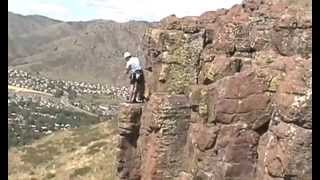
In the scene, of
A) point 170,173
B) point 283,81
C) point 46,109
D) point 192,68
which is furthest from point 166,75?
point 46,109

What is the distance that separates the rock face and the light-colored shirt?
0.56m

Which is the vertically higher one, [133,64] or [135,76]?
[133,64]

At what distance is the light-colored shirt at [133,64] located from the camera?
2489 cm

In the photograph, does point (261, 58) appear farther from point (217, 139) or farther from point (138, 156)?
point (138, 156)

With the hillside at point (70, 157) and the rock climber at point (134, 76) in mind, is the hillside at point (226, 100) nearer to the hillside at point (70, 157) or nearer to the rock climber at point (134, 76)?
the rock climber at point (134, 76)

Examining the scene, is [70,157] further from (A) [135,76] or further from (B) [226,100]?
(B) [226,100]

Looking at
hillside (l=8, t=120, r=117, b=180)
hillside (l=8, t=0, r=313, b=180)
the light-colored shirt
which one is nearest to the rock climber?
the light-colored shirt

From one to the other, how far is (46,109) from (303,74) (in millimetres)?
146989

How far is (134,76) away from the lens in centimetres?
2531

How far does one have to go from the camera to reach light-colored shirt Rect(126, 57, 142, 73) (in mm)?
24891

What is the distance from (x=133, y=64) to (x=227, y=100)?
26.7 ft

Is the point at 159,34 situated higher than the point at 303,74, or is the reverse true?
the point at 159,34

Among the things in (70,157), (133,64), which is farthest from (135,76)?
(70,157)

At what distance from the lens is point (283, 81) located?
16.0 meters
